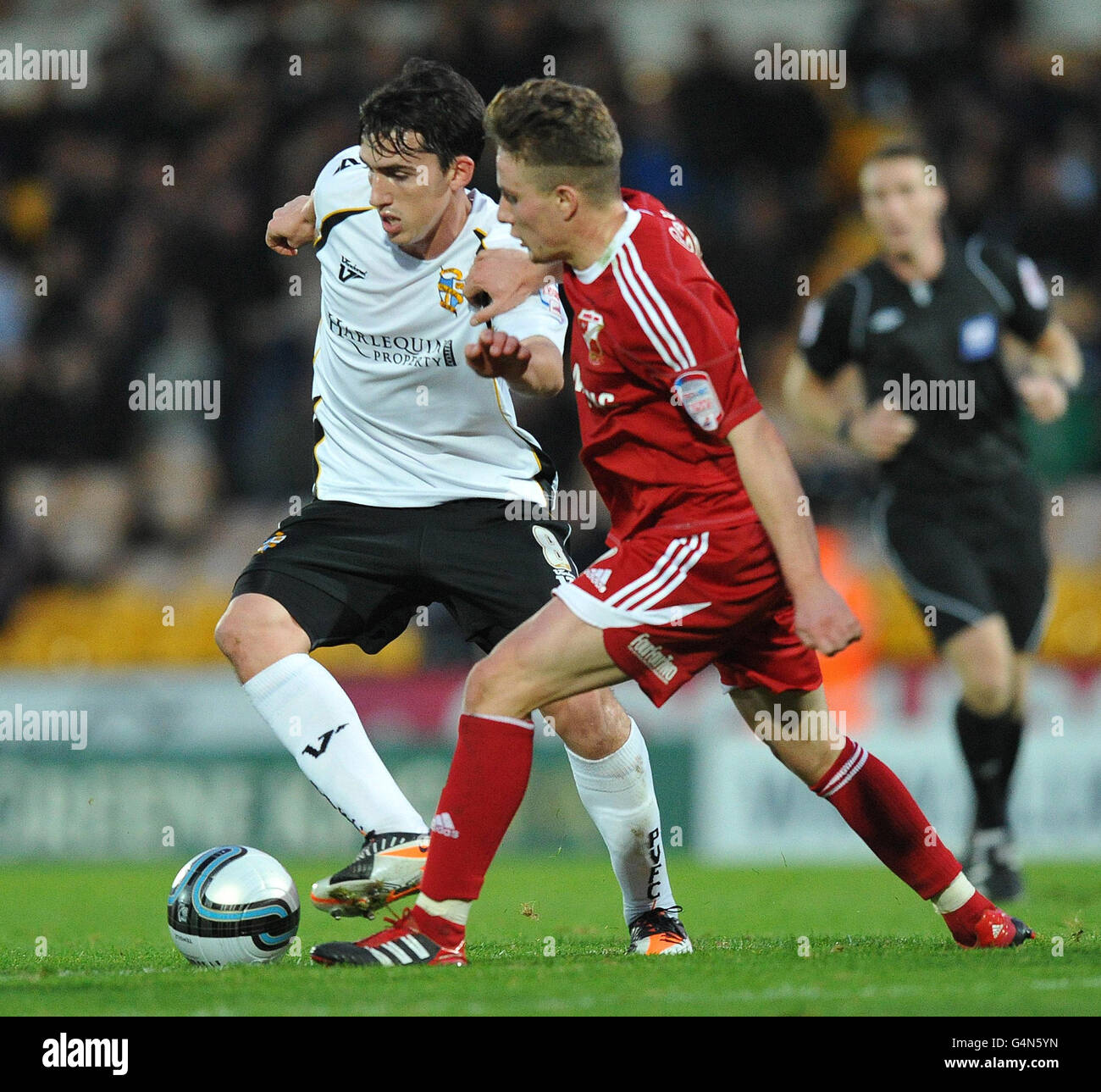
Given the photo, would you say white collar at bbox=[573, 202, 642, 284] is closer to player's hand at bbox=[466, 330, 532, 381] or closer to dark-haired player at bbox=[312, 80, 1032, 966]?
dark-haired player at bbox=[312, 80, 1032, 966]

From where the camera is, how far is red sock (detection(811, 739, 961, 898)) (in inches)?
180

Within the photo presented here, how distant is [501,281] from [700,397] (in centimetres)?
70

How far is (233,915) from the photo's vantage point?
15.3ft

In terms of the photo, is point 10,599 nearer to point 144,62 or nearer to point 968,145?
point 144,62

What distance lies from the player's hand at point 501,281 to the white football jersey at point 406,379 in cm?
45

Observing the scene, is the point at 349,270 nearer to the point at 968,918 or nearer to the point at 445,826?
the point at 445,826

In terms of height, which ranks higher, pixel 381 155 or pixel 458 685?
pixel 381 155

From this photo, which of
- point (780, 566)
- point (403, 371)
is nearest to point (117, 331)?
point (403, 371)

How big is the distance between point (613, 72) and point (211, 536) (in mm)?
4139

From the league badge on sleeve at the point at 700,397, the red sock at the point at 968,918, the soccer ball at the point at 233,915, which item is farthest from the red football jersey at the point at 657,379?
the soccer ball at the point at 233,915

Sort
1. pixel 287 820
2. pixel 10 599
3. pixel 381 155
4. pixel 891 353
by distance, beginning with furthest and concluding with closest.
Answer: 1. pixel 10 599
2. pixel 287 820
3. pixel 891 353
4. pixel 381 155

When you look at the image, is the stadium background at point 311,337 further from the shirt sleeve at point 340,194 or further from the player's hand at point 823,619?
the player's hand at point 823,619

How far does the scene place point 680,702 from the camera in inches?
391

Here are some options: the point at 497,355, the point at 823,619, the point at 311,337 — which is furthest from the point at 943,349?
the point at 311,337
